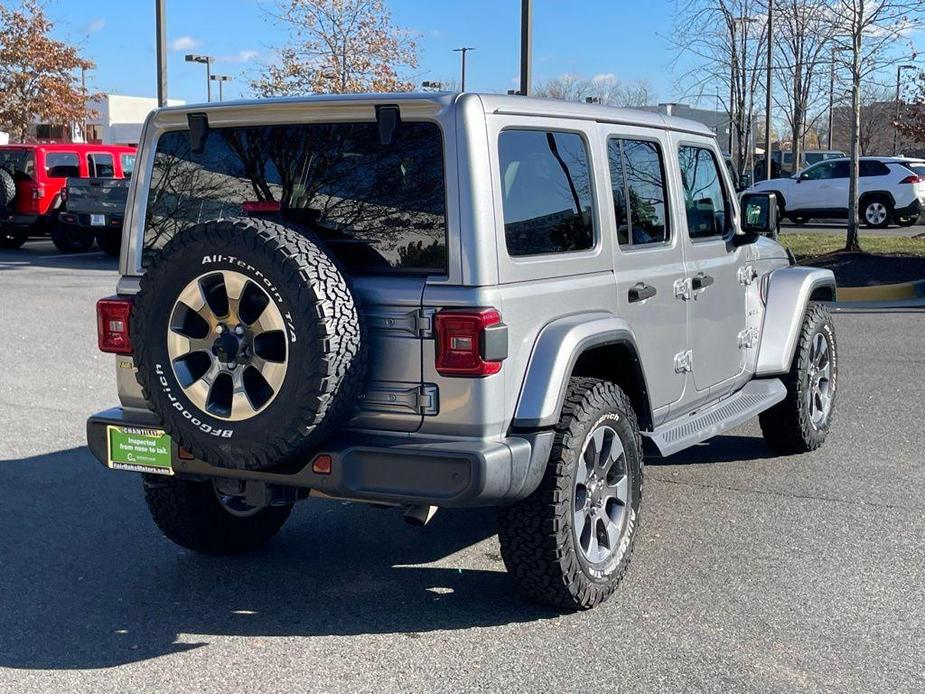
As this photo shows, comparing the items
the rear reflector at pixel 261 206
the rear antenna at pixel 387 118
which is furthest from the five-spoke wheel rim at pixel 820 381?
the rear reflector at pixel 261 206

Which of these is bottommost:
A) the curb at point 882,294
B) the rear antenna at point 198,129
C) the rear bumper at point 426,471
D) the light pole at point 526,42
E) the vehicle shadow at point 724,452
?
the vehicle shadow at point 724,452

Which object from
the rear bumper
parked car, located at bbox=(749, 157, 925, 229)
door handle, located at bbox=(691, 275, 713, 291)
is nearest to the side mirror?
door handle, located at bbox=(691, 275, 713, 291)

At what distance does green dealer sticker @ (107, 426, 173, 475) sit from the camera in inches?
171

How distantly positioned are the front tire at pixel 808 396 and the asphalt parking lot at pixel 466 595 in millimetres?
142

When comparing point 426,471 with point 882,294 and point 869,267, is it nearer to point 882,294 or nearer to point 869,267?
point 882,294

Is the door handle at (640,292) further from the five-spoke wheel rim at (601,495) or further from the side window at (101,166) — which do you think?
the side window at (101,166)

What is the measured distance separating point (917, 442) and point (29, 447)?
5.45 meters

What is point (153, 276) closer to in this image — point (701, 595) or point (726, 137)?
point (701, 595)

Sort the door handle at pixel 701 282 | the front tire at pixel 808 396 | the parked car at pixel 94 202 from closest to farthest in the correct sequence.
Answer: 1. the door handle at pixel 701 282
2. the front tire at pixel 808 396
3. the parked car at pixel 94 202

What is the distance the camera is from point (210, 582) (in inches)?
192

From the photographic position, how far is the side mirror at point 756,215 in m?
6.17

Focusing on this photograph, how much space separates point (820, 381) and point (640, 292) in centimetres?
265

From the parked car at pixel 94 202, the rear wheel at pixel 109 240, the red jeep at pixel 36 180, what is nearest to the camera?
the parked car at pixel 94 202

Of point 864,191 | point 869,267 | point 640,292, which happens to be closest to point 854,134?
point 869,267
